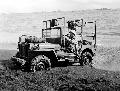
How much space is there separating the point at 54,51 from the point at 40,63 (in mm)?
1092

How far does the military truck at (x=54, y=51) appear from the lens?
45.1ft

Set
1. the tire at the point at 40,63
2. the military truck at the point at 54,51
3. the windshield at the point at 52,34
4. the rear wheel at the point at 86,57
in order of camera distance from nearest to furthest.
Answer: the tire at the point at 40,63, the military truck at the point at 54,51, the windshield at the point at 52,34, the rear wheel at the point at 86,57

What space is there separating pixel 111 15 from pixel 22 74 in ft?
113

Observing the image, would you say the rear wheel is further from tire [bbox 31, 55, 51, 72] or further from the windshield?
tire [bbox 31, 55, 51, 72]

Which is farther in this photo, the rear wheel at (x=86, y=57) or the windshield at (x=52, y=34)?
the rear wheel at (x=86, y=57)

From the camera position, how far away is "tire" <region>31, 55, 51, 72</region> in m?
13.4

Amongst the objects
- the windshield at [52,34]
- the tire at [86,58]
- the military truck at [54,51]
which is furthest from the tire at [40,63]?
the tire at [86,58]

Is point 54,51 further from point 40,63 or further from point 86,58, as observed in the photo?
point 86,58

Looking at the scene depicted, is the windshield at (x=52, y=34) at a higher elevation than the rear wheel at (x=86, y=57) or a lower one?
higher

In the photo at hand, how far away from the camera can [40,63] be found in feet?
44.5

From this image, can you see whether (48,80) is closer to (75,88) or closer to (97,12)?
(75,88)

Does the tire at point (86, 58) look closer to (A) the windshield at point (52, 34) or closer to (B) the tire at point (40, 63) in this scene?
(A) the windshield at point (52, 34)

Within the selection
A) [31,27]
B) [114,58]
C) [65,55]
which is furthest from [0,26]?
[65,55]

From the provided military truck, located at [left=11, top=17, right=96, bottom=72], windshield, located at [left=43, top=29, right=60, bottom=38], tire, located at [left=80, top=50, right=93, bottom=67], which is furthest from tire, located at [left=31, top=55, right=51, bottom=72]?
tire, located at [left=80, top=50, right=93, bottom=67]
